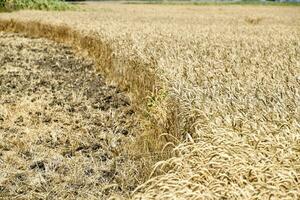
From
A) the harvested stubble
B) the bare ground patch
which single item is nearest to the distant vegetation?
the bare ground patch

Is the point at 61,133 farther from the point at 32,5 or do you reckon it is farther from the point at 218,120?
the point at 32,5

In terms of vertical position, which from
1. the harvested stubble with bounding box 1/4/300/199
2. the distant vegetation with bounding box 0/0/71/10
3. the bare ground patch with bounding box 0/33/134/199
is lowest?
the distant vegetation with bounding box 0/0/71/10

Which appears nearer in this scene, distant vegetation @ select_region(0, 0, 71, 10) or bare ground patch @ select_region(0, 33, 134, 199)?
bare ground patch @ select_region(0, 33, 134, 199)

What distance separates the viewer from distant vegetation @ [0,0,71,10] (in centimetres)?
3522

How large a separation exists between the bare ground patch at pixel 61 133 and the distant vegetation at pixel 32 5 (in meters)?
23.5

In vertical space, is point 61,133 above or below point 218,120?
below

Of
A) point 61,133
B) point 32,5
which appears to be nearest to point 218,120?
point 61,133

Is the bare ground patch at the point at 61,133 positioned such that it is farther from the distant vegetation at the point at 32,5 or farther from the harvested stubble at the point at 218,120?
the distant vegetation at the point at 32,5

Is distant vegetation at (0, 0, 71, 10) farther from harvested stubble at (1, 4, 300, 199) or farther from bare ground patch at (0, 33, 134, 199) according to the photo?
harvested stubble at (1, 4, 300, 199)

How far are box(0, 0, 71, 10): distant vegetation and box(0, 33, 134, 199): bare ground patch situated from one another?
23.5m

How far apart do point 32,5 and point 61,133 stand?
1309 inches

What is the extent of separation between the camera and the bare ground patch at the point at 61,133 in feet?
17.7

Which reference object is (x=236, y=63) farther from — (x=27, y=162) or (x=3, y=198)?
(x=3, y=198)

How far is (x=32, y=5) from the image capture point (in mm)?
38938
